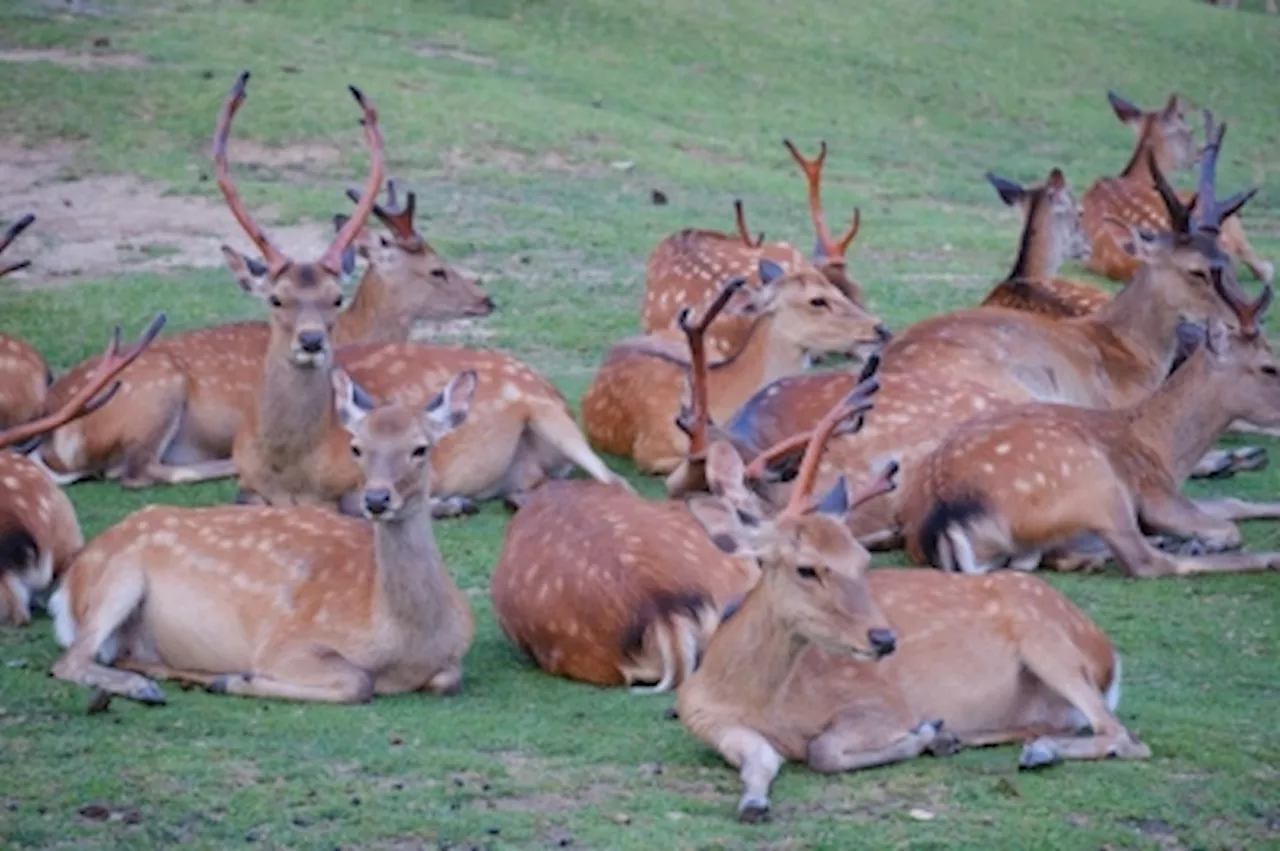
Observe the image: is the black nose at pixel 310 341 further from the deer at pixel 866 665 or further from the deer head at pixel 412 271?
the deer at pixel 866 665

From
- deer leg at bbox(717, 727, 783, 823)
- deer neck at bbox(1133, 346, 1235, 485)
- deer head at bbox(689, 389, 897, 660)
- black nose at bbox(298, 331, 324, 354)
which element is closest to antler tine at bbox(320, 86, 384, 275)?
black nose at bbox(298, 331, 324, 354)

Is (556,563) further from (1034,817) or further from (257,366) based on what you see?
(257,366)

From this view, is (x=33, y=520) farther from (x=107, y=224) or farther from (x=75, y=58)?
(x=75, y=58)

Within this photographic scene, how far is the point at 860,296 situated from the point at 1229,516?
324cm

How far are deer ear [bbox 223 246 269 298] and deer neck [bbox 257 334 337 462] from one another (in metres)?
0.18

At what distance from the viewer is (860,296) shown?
12031mm

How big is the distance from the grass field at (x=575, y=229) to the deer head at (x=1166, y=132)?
0.68 meters

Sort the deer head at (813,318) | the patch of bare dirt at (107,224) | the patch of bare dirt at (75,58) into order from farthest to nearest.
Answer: the patch of bare dirt at (75,58)
the patch of bare dirt at (107,224)
the deer head at (813,318)

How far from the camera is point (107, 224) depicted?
14.3 metres

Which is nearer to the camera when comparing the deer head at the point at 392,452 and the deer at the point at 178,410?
the deer head at the point at 392,452

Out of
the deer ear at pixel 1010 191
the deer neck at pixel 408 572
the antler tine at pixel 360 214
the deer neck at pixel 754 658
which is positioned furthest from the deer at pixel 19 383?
the deer ear at pixel 1010 191

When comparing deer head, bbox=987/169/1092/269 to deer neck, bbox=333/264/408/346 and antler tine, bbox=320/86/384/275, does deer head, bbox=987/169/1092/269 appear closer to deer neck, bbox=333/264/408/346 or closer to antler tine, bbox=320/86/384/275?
deer neck, bbox=333/264/408/346

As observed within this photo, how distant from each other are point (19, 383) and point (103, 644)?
2811mm

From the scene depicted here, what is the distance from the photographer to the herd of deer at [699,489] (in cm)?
634
